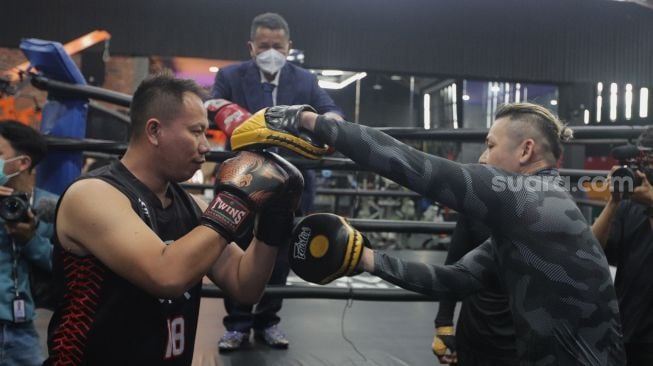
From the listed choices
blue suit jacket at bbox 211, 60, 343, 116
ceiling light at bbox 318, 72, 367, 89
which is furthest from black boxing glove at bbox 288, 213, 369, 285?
ceiling light at bbox 318, 72, 367, 89

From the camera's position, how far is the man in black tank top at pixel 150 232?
125cm

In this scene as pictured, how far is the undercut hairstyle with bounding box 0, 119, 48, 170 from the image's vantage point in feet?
6.81

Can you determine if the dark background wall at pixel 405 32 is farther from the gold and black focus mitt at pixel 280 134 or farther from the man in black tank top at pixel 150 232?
the gold and black focus mitt at pixel 280 134

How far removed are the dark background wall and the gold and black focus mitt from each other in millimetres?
7653

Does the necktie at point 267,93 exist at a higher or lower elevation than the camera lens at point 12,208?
higher

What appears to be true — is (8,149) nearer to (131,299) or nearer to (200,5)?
(131,299)

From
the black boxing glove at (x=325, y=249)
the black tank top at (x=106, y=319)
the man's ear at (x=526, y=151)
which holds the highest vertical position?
the man's ear at (x=526, y=151)

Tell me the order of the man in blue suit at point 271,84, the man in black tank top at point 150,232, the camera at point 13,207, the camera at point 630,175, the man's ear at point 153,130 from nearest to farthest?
the man in black tank top at point 150,232, the man's ear at point 153,130, the camera at point 13,207, the camera at point 630,175, the man in blue suit at point 271,84

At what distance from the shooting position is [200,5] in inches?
339

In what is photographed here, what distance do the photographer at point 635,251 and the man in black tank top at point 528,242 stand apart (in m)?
0.62

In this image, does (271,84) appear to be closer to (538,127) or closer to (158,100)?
(158,100)

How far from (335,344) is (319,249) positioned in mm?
1583

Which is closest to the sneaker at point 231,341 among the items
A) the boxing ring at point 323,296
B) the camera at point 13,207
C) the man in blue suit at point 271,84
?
the boxing ring at point 323,296

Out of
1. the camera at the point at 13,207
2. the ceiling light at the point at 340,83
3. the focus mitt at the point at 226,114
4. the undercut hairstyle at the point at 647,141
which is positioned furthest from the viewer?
the ceiling light at the point at 340,83
